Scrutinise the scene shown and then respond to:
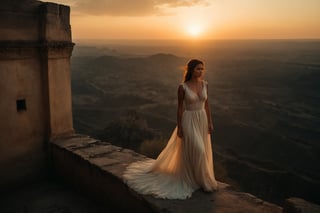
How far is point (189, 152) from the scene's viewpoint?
368 cm

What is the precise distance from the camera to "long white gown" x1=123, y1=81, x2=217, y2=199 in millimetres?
3607

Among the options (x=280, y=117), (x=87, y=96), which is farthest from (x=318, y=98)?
(x=87, y=96)

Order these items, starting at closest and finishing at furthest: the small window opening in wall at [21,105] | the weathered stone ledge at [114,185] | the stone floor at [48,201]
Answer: the weathered stone ledge at [114,185] < the stone floor at [48,201] < the small window opening in wall at [21,105]

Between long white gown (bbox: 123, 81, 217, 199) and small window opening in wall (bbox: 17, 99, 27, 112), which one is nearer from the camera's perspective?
long white gown (bbox: 123, 81, 217, 199)

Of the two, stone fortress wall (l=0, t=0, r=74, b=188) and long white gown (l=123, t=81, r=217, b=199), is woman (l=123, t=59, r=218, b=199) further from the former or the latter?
stone fortress wall (l=0, t=0, r=74, b=188)

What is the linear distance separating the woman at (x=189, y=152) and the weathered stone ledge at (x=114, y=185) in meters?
0.14

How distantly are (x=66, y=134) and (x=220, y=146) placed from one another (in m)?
20.9

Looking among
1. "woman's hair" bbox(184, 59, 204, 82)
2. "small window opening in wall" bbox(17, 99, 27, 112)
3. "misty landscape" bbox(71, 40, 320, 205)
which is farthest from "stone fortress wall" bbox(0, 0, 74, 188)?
"woman's hair" bbox(184, 59, 204, 82)

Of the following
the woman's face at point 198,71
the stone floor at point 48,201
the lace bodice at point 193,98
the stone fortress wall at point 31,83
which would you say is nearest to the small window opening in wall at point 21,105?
the stone fortress wall at point 31,83

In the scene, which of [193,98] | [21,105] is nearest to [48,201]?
[21,105]

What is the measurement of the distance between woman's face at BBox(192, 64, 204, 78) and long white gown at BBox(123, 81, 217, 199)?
6.7 inches

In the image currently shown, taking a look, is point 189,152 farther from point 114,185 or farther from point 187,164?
point 114,185

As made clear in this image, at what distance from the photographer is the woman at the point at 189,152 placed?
3621 mm

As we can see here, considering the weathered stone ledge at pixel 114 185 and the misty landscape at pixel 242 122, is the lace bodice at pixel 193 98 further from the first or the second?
the weathered stone ledge at pixel 114 185
